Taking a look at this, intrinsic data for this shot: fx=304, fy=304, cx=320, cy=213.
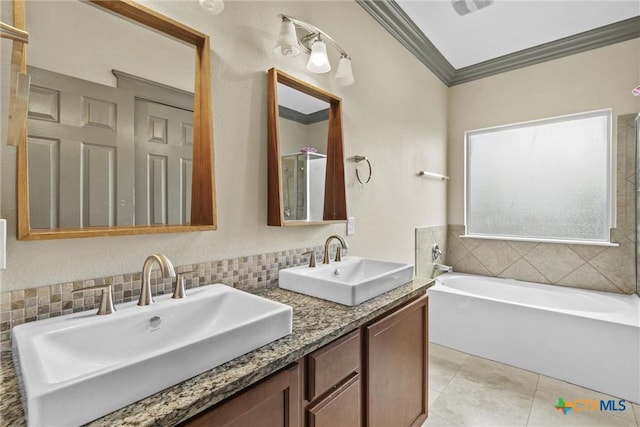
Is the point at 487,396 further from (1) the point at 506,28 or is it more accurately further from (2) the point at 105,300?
(1) the point at 506,28

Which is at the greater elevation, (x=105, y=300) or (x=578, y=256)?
(x=105, y=300)

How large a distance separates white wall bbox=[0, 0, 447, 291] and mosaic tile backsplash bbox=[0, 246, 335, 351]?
29 mm

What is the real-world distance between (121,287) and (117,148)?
0.47 m

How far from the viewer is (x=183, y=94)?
119 cm

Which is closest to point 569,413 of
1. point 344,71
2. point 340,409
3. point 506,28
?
point 340,409

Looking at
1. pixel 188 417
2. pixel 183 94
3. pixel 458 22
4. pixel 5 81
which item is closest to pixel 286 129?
pixel 183 94

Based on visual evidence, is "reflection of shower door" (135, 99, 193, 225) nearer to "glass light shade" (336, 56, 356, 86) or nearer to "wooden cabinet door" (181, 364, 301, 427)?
"wooden cabinet door" (181, 364, 301, 427)

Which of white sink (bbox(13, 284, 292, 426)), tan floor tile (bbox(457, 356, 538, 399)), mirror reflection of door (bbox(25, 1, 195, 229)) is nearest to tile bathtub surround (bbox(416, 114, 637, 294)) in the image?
tan floor tile (bbox(457, 356, 538, 399))

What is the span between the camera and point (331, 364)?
1017mm

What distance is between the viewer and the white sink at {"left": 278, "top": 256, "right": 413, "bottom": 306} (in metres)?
1.23

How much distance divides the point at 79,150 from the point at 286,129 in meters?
0.90

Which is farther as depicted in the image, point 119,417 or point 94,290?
point 94,290

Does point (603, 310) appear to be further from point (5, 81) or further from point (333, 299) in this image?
point (5, 81)

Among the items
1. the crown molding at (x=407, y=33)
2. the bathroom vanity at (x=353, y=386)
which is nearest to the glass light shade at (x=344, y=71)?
the crown molding at (x=407, y=33)
